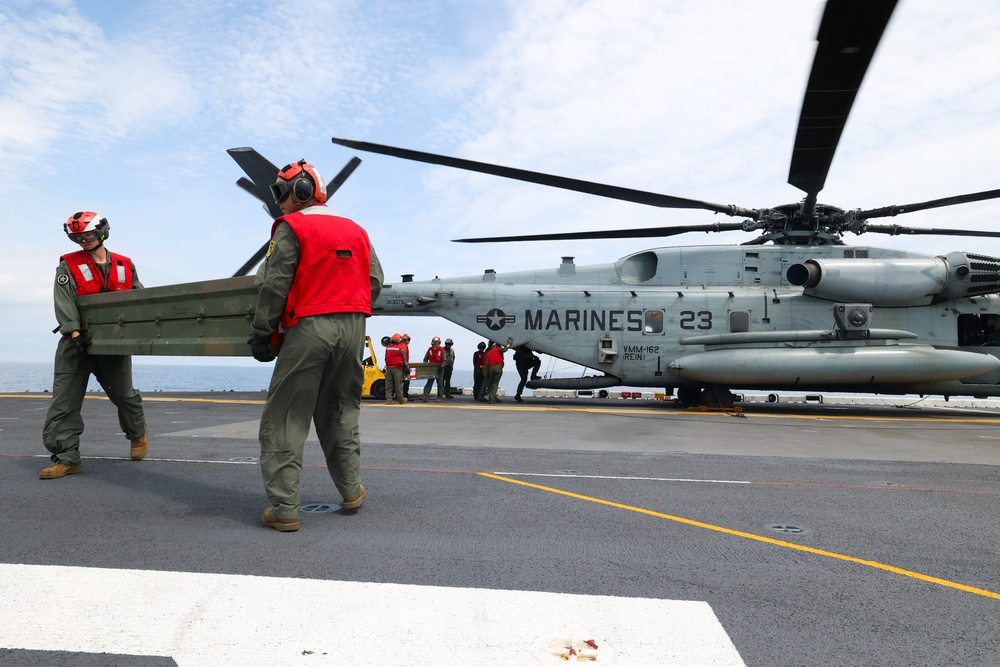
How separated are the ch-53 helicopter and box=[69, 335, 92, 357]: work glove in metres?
6.96

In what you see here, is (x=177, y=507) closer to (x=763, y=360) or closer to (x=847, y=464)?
(x=847, y=464)

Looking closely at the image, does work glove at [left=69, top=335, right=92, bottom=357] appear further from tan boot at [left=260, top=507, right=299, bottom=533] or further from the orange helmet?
tan boot at [left=260, top=507, right=299, bottom=533]

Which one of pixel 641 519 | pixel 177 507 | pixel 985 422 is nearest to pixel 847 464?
pixel 641 519

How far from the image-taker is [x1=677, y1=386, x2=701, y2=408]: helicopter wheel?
14258mm

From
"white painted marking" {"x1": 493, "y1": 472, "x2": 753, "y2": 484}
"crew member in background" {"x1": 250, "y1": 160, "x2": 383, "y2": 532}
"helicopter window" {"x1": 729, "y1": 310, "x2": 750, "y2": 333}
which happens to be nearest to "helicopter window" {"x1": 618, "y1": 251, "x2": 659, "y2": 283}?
"helicopter window" {"x1": 729, "y1": 310, "x2": 750, "y2": 333}

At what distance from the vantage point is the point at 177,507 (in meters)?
3.61

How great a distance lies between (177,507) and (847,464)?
561 centimetres

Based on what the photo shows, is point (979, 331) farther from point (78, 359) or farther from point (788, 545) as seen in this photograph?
point (78, 359)

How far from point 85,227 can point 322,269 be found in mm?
2731

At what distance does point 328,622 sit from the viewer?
199 cm

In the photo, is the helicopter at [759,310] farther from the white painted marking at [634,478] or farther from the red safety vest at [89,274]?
the red safety vest at [89,274]

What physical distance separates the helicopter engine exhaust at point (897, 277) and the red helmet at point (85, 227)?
41.1ft

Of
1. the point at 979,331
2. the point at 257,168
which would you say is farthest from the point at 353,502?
the point at 979,331

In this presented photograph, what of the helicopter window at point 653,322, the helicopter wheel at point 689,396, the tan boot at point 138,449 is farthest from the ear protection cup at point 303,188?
the helicopter wheel at point 689,396
